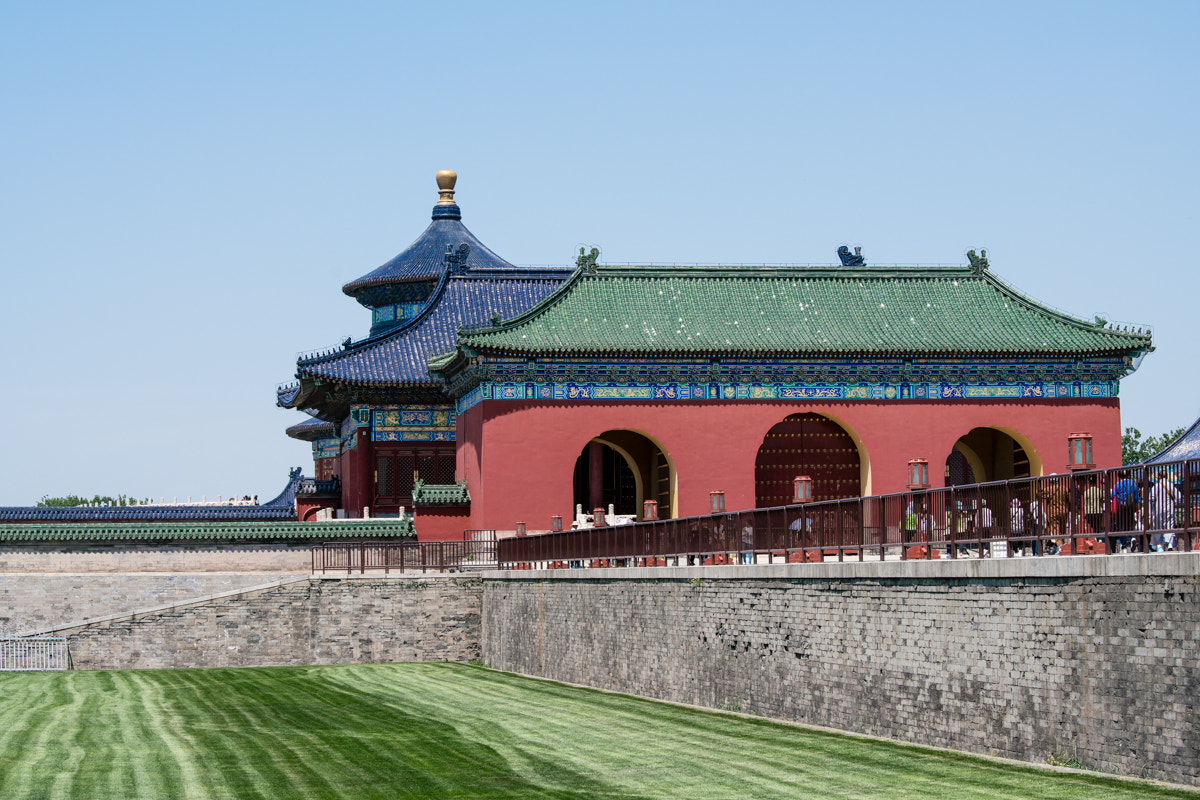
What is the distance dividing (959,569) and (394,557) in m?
22.7

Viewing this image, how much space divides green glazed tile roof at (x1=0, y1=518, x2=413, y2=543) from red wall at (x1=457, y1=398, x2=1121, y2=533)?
12.4ft

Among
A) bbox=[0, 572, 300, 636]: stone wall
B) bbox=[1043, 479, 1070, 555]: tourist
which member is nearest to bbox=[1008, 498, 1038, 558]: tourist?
bbox=[1043, 479, 1070, 555]: tourist

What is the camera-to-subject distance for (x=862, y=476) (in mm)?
45656

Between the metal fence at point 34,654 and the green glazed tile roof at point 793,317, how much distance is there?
12646 millimetres

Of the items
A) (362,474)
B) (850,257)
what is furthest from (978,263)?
(362,474)

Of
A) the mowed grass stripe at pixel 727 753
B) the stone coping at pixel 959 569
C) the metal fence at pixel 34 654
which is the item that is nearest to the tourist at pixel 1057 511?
the stone coping at pixel 959 569

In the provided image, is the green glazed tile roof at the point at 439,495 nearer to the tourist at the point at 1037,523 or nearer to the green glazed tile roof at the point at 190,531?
the green glazed tile roof at the point at 190,531

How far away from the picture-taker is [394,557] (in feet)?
130

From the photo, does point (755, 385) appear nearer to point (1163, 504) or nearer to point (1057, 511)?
point (1057, 511)

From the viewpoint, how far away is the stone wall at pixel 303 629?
37.6 meters

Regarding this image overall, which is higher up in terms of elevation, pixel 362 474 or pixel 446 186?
pixel 446 186

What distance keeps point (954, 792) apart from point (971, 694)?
2.97 m

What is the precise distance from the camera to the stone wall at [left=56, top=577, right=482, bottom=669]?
123 ft

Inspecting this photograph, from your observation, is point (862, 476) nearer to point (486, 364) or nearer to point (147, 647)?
point (486, 364)
